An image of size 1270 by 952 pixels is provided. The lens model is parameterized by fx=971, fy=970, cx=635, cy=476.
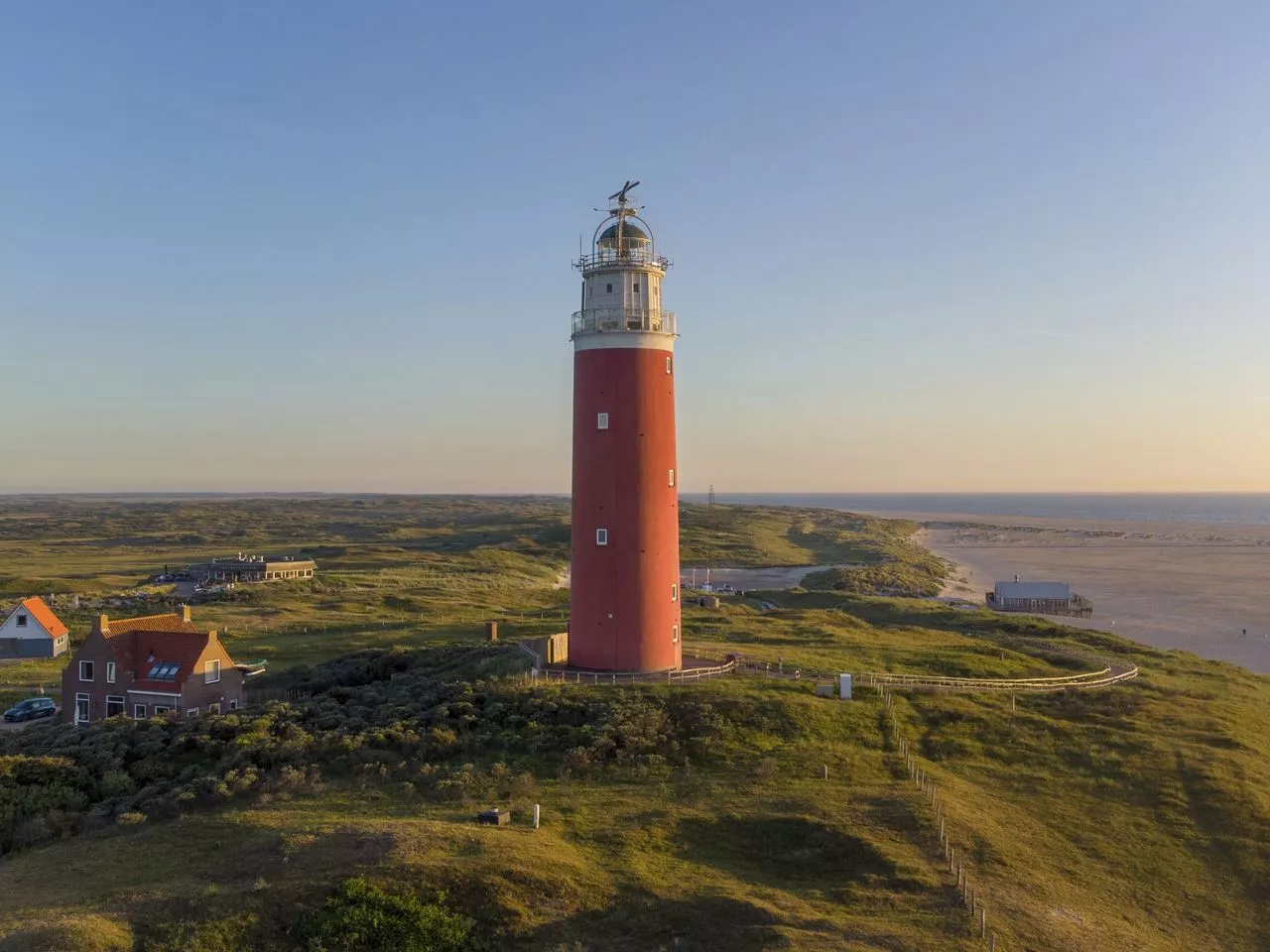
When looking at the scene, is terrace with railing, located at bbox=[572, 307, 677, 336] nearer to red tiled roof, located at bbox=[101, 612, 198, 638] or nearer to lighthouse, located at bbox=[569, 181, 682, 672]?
lighthouse, located at bbox=[569, 181, 682, 672]

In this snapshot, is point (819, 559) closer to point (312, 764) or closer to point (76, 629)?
point (76, 629)

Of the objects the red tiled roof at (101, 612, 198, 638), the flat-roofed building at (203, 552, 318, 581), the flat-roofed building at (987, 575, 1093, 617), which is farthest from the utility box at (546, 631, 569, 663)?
the flat-roofed building at (987, 575, 1093, 617)

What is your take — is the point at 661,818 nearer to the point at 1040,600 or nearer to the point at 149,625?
the point at 149,625

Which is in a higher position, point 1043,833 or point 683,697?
point 683,697

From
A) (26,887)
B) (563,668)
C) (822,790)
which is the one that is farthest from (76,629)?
(822,790)

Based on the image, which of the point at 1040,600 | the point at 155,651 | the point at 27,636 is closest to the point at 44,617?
the point at 27,636

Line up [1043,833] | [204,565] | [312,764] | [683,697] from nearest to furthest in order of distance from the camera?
[1043,833]
[312,764]
[683,697]
[204,565]

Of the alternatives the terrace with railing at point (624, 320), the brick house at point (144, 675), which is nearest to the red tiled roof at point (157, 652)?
the brick house at point (144, 675)
